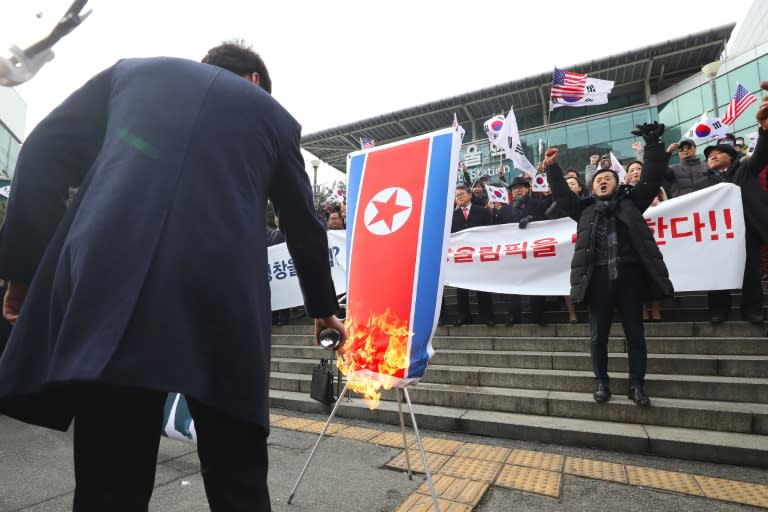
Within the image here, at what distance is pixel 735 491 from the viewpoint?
2.70 meters

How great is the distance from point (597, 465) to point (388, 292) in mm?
2001

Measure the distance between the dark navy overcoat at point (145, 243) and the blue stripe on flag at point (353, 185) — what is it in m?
1.93

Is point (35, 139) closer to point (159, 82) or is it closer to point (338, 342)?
point (159, 82)

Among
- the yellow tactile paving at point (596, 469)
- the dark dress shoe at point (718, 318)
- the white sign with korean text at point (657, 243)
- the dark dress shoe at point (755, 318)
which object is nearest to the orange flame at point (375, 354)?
the yellow tactile paving at point (596, 469)

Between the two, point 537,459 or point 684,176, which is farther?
point 684,176

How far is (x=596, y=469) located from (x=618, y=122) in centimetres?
2545

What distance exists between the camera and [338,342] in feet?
5.55

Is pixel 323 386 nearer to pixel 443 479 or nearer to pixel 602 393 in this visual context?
pixel 443 479

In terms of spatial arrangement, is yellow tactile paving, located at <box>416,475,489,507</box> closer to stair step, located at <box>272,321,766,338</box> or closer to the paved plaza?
the paved plaza

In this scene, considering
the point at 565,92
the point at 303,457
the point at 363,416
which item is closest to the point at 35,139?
the point at 303,457

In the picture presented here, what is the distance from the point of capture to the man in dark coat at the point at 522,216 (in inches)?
234

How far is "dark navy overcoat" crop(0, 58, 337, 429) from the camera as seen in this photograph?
3.10 ft

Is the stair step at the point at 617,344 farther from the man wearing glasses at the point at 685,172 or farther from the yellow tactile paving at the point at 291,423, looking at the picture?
the man wearing glasses at the point at 685,172

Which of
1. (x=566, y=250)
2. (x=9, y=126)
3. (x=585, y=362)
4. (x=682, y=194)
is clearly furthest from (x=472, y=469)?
(x=9, y=126)
